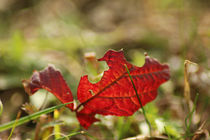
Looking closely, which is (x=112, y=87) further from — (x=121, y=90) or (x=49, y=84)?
(x=49, y=84)

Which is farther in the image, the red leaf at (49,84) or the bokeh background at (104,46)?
the bokeh background at (104,46)

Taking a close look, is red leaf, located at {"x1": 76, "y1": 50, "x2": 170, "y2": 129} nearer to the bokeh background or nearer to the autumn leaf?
the autumn leaf

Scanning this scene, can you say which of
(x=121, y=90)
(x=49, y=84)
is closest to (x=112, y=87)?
(x=121, y=90)

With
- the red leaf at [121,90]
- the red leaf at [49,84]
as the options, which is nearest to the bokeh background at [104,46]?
the red leaf at [49,84]

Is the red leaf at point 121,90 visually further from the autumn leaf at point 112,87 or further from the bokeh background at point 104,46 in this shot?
the bokeh background at point 104,46

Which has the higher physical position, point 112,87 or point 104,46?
point 104,46

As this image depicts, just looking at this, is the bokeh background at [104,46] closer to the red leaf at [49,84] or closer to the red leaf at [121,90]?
the red leaf at [49,84]

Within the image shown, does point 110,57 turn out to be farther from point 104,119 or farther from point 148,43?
point 148,43
